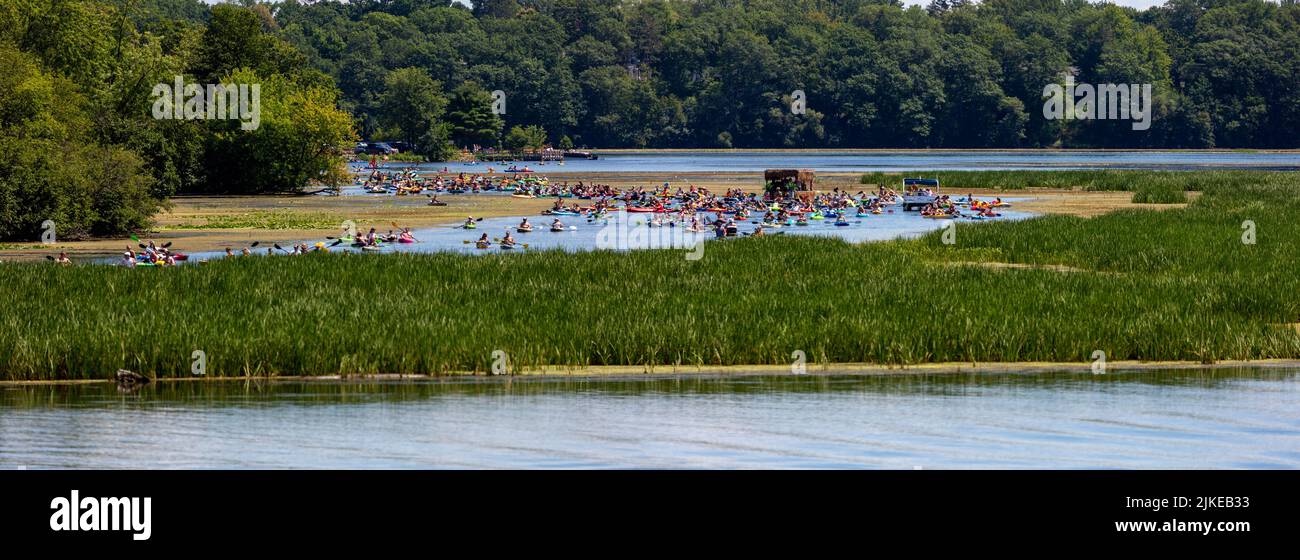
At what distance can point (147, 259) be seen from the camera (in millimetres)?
44906

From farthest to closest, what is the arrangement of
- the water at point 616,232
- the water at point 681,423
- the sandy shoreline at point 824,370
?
1. the water at point 616,232
2. the sandy shoreline at point 824,370
3. the water at point 681,423

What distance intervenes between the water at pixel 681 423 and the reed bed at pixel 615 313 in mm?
1129

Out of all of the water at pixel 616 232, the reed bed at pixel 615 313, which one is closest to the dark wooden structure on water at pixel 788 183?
the water at pixel 616 232

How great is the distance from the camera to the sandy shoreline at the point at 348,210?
56812mm

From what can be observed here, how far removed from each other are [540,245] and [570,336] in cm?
2881

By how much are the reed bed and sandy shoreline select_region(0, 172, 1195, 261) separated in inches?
734

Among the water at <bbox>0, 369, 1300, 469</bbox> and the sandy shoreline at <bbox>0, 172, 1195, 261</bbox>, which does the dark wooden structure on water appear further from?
the water at <bbox>0, 369, 1300, 469</bbox>

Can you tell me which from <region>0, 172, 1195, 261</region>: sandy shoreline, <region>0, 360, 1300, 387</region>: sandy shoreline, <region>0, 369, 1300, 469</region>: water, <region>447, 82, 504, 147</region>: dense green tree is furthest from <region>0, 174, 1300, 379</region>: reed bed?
<region>447, 82, 504, 147</region>: dense green tree

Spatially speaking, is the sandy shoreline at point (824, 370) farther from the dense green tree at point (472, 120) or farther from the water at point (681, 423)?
the dense green tree at point (472, 120)

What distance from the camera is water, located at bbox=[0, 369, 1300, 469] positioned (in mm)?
21031

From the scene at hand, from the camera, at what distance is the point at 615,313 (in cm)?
3145
